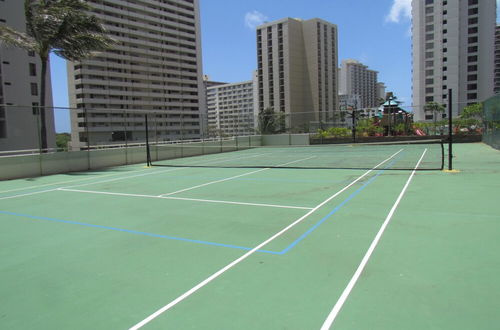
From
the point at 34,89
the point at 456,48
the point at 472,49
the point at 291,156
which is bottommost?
the point at 291,156

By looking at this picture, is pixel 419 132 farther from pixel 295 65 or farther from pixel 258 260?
pixel 295 65

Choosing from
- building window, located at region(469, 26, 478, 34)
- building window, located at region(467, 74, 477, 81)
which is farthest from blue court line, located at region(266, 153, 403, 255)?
building window, located at region(469, 26, 478, 34)

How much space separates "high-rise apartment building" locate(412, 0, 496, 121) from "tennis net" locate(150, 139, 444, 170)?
236 ft

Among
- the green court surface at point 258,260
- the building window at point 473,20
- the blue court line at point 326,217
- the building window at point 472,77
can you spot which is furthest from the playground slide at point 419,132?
the building window at point 473,20

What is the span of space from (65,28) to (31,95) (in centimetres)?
3658

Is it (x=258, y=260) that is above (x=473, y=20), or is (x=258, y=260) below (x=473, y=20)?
below

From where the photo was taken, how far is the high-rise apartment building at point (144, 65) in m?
90.1

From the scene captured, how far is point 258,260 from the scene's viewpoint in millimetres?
4973

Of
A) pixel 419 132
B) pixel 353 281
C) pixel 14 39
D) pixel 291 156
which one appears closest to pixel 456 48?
pixel 419 132

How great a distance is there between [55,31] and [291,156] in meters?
14.2

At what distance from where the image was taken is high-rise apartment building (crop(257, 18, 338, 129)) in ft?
434

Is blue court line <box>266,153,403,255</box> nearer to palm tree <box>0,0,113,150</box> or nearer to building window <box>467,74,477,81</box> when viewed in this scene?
palm tree <box>0,0,113,150</box>

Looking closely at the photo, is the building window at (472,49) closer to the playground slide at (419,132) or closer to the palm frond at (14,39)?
the playground slide at (419,132)

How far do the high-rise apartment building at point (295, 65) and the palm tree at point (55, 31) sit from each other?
11320 cm
